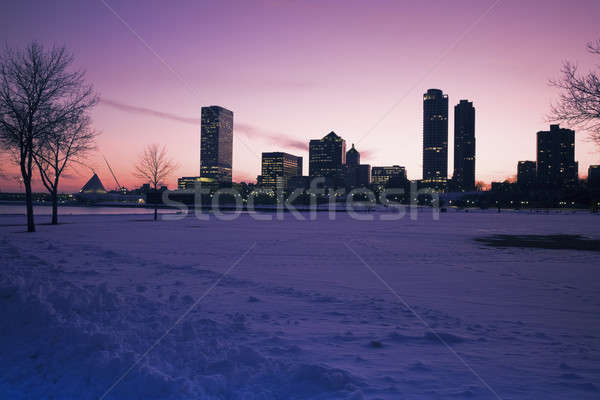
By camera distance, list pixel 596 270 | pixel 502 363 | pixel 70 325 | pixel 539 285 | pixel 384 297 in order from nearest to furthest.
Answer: pixel 502 363 → pixel 70 325 → pixel 384 297 → pixel 539 285 → pixel 596 270

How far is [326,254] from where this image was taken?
13.4 metres

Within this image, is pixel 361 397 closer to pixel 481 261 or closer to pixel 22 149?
pixel 481 261

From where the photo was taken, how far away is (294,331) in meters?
5.41

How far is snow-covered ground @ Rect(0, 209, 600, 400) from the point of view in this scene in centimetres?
385

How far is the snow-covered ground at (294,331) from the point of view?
3850mm

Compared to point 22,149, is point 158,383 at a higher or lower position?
lower

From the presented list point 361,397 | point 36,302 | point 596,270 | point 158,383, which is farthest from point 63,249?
point 596,270

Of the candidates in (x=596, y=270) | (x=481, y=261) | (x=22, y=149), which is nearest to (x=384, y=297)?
(x=481, y=261)

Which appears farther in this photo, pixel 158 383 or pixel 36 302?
pixel 36 302

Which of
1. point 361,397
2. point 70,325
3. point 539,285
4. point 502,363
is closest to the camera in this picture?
point 361,397

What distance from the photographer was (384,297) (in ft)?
24.2

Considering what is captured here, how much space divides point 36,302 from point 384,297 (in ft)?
21.8

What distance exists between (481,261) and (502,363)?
28.0 ft

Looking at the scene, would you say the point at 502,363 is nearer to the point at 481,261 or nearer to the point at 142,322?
the point at 142,322
